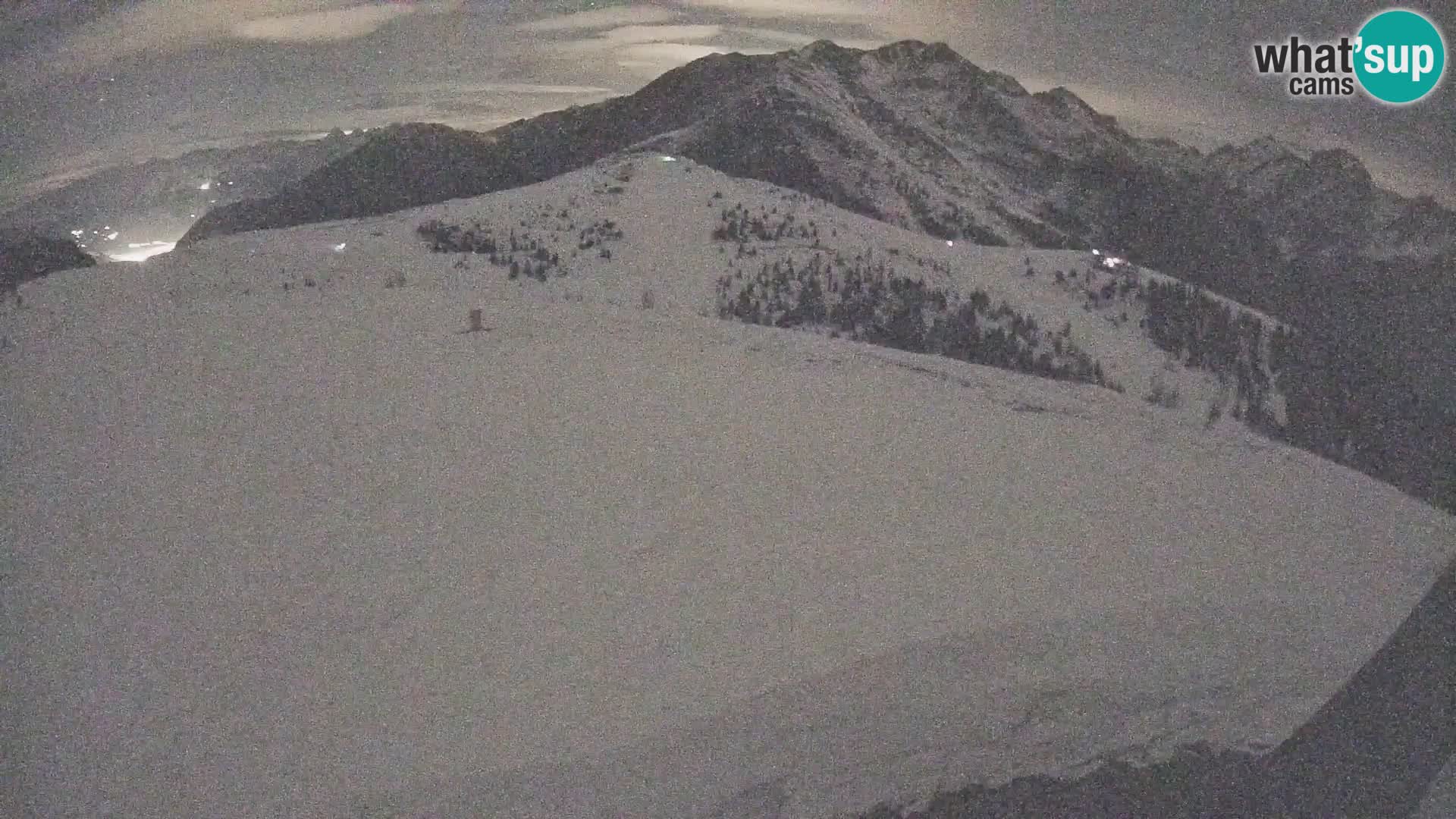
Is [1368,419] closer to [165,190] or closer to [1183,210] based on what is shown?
[1183,210]

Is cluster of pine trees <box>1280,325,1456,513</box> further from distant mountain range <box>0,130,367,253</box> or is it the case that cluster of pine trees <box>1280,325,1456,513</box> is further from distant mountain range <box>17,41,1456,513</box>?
distant mountain range <box>0,130,367,253</box>

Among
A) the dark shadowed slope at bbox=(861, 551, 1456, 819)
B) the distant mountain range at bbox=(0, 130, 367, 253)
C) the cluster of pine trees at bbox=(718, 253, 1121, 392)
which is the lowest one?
the dark shadowed slope at bbox=(861, 551, 1456, 819)

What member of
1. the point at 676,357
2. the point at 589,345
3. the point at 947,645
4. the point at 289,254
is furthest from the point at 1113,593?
the point at 289,254

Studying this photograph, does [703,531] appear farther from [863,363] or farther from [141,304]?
[141,304]

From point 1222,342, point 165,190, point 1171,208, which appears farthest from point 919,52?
point 165,190

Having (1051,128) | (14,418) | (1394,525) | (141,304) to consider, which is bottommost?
(1394,525)

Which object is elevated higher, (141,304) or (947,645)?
(141,304)

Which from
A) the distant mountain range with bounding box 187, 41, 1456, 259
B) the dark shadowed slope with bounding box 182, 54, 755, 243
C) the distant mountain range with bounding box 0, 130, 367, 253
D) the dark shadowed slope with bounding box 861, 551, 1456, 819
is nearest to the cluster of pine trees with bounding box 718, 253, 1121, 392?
the distant mountain range with bounding box 187, 41, 1456, 259
